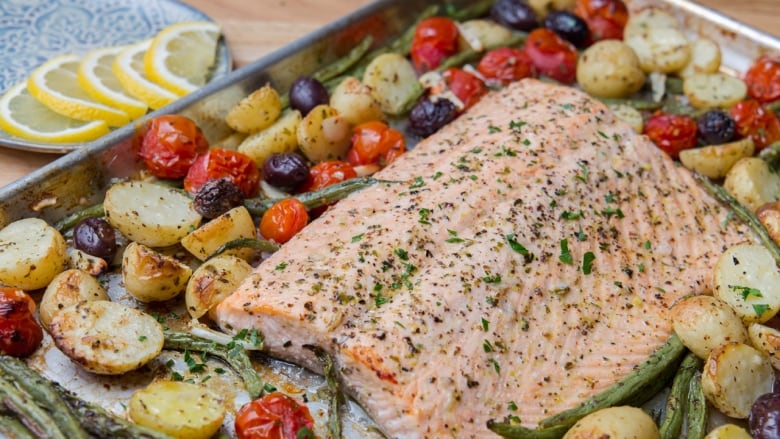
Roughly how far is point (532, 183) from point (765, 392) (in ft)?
4.52

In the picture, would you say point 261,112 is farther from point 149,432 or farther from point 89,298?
point 149,432

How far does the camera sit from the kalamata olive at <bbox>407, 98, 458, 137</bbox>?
514cm

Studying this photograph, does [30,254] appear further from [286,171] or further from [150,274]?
[286,171]

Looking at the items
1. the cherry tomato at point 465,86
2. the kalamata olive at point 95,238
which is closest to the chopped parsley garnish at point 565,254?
the cherry tomato at point 465,86

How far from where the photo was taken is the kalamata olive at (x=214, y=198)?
4340 millimetres

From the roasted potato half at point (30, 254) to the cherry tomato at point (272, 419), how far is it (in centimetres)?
118

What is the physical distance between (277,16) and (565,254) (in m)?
3.23

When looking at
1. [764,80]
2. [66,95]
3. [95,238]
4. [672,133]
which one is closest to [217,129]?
[66,95]

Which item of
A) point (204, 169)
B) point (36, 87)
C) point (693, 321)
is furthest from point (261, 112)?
point (693, 321)

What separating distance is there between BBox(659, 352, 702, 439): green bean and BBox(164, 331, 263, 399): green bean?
5.60 feet

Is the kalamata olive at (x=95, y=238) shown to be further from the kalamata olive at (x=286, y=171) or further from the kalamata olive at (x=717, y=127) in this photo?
the kalamata olive at (x=717, y=127)

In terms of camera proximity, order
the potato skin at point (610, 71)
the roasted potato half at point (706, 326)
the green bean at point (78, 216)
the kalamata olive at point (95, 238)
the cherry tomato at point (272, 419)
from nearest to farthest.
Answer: the cherry tomato at point (272, 419), the roasted potato half at point (706, 326), the kalamata olive at point (95, 238), the green bean at point (78, 216), the potato skin at point (610, 71)

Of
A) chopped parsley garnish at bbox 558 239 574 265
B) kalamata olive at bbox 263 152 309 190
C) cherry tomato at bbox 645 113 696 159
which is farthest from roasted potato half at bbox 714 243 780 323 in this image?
kalamata olive at bbox 263 152 309 190

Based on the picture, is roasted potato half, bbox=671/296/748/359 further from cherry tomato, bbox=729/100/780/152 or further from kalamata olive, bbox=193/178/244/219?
kalamata olive, bbox=193/178/244/219
